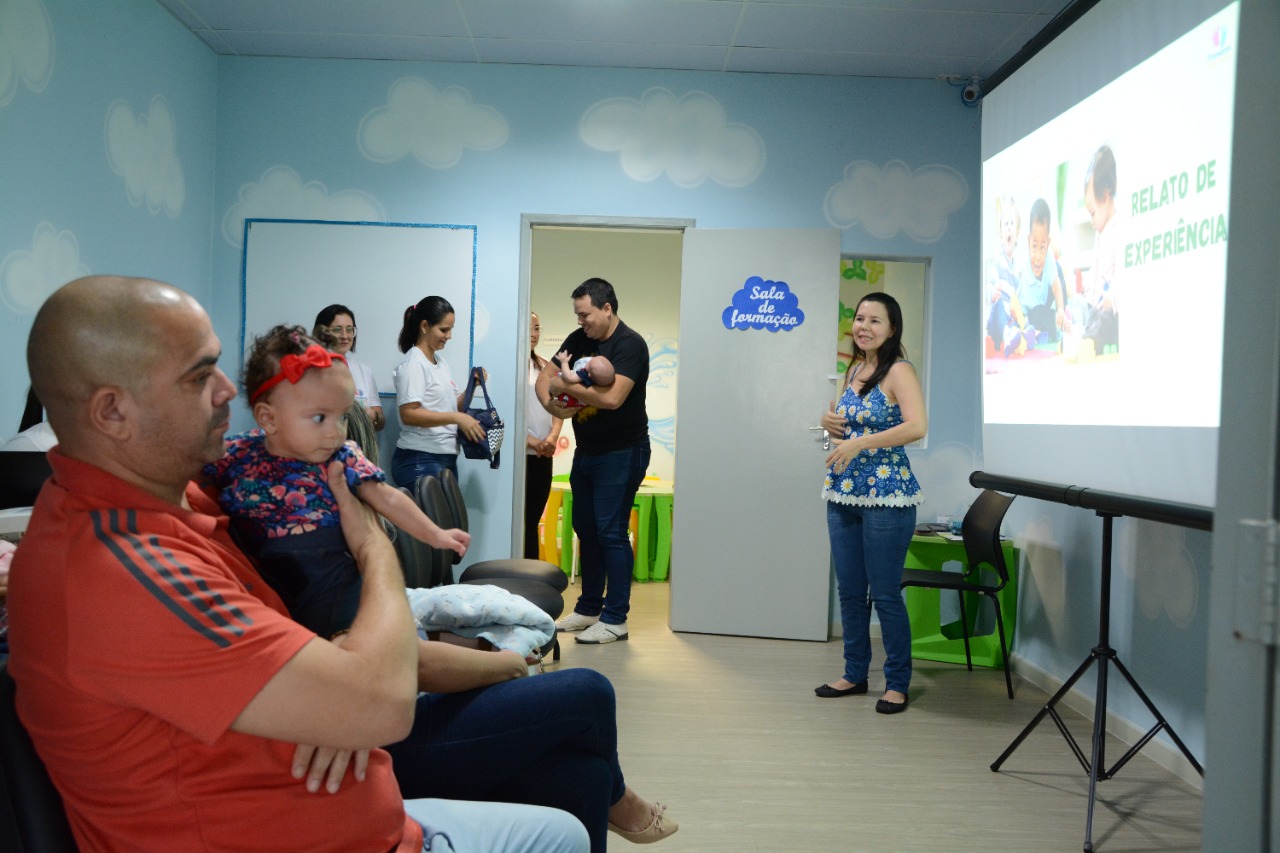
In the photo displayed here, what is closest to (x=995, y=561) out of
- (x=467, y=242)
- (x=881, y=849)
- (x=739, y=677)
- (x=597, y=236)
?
(x=739, y=677)

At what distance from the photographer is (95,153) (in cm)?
390

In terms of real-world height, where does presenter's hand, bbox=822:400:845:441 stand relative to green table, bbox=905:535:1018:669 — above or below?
above

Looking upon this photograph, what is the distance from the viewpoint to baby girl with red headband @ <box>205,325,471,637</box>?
1.51 meters

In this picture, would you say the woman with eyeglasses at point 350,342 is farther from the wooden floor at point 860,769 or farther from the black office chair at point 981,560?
the black office chair at point 981,560

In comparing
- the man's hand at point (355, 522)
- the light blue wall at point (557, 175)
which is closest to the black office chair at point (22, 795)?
the man's hand at point (355, 522)

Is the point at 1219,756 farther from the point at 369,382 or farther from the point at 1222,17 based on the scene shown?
the point at 369,382

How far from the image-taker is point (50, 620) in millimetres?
1000

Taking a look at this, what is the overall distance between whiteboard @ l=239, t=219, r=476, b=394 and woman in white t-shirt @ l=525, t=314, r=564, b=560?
2.18ft

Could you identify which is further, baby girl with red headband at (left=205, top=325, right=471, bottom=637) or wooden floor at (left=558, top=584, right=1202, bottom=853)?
wooden floor at (left=558, top=584, right=1202, bottom=853)

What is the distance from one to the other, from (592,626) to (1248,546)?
4030 mm

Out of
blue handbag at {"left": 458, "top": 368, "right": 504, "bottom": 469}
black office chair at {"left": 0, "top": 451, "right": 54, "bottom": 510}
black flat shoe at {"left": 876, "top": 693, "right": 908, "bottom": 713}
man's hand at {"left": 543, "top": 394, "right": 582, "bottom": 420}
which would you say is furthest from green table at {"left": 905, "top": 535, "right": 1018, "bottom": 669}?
black office chair at {"left": 0, "top": 451, "right": 54, "bottom": 510}

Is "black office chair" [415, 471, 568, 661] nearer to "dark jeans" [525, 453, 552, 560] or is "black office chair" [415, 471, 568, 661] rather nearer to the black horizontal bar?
"dark jeans" [525, 453, 552, 560]

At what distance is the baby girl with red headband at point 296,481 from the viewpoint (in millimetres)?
1512

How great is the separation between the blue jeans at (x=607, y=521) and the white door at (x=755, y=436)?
0.37 m
